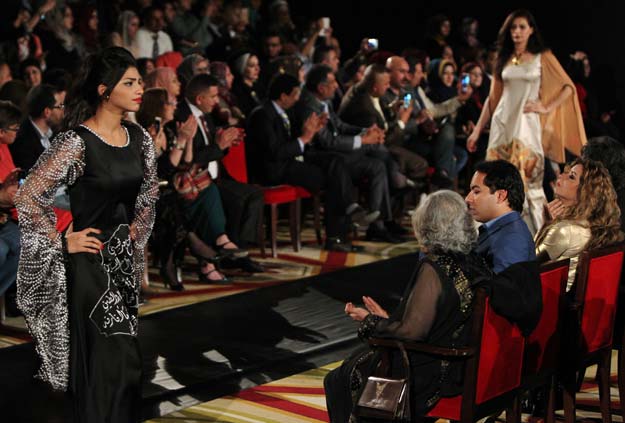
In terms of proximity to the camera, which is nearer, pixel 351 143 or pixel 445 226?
pixel 445 226

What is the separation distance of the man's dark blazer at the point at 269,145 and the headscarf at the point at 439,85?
265 cm

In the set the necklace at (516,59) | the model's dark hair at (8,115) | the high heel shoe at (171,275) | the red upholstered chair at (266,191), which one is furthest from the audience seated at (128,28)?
the necklace at (516,59)

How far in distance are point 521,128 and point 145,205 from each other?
3636 millimetres

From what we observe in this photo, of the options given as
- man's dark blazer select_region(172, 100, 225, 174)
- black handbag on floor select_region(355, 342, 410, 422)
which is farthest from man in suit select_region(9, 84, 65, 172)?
black handbag on floor select_region(355, 342, 410, 422)

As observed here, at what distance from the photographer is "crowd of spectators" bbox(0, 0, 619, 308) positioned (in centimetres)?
591

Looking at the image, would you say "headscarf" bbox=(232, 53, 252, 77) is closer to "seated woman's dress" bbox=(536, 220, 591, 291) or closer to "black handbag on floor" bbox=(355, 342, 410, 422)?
"seated woman's dress" bbox=(536, 220, 591, 291)

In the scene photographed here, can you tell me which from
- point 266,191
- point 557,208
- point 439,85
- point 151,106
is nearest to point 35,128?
point 151,106

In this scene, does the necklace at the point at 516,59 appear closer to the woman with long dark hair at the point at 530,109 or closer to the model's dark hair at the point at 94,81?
the woman with long dark hair at the point at 530,109

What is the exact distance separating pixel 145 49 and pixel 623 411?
5.86 metres

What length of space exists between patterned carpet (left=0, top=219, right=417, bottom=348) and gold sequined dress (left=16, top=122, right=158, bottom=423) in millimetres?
1611

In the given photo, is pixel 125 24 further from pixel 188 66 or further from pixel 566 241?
pixel 566 241

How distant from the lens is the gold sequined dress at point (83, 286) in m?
3.29

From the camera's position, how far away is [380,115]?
25.5 ft

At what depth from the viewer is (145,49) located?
28.8 ft
